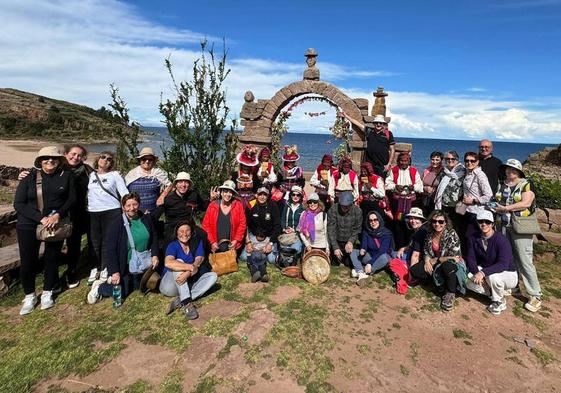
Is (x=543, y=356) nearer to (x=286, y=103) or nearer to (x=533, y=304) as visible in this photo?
(x=533, y=304)

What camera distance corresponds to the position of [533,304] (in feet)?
16.0

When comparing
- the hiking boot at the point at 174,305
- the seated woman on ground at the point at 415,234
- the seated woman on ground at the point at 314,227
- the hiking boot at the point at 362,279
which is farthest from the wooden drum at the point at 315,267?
the hiking boot at the point at 174,305

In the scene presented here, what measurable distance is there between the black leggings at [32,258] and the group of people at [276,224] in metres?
0.01

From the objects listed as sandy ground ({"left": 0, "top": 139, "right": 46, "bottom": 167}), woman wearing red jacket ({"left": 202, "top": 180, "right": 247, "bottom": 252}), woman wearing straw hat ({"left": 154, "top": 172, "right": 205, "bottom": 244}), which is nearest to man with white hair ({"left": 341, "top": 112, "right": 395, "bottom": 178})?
woman wearing red jacket ({"left": 202, "top": 180, "right": 247, "bottom": 252})

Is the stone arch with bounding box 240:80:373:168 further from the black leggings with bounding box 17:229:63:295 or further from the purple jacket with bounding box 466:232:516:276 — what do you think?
the black leggings with bounding box 17:229:63:295

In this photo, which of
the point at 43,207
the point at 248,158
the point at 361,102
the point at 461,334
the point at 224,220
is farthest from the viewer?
the point at 361,102

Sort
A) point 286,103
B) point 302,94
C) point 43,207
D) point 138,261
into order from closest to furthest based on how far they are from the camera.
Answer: point 43,207 → point 138,261 → point 302,94 → point 286,103

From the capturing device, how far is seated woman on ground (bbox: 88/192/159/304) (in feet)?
15.6

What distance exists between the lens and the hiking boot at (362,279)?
550 centimetres

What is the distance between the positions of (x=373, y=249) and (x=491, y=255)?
→ 179cm

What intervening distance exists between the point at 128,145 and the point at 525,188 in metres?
8.04

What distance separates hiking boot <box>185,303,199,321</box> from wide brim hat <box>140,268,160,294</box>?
79 centimetres

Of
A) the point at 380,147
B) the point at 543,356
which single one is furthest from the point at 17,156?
the point at 543,356

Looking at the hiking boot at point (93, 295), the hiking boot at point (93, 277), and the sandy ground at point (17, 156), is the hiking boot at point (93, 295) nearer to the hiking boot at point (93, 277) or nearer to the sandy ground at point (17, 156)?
the hiking boot at point (93, 277)
